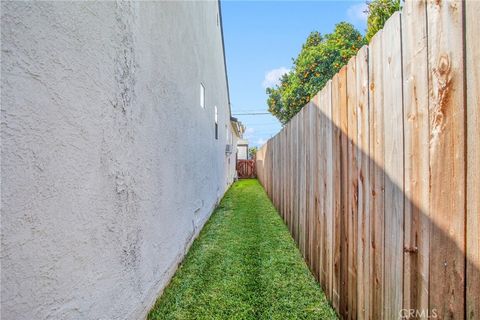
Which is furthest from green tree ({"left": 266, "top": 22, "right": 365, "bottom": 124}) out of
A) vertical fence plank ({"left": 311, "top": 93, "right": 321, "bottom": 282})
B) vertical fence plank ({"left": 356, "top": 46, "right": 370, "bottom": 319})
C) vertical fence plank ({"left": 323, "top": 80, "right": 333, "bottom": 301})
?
vertical fence plank ({"left": 356, "top": 46, "right": 370, "bottom": 319})

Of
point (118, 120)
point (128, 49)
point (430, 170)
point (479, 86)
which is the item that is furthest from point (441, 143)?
point (128, 49)

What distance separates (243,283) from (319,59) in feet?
54.9

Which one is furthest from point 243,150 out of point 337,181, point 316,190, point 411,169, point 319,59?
point 411,169

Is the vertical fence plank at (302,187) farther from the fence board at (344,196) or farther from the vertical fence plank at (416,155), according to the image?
the vertical fence plank at (416,155)

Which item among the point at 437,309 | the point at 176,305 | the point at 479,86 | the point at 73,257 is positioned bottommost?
the point at 176,305

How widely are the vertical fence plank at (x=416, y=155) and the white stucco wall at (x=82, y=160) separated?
160 cm

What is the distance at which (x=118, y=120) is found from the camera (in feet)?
6.16

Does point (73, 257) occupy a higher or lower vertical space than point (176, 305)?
higher

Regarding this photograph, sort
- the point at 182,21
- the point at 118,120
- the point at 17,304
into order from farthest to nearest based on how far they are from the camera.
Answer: the point at 182,21 → the point at 118,120 → the point at 17,304

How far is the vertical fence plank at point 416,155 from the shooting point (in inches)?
46.6

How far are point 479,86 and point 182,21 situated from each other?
3.88 m

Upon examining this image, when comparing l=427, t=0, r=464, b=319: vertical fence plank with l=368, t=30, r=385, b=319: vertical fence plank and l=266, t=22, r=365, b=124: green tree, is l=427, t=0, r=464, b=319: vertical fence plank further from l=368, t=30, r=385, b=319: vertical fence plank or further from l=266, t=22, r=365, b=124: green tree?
l=266, t=22, r=365, b=124: green tree

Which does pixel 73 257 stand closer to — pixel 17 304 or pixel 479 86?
pixel 17 304

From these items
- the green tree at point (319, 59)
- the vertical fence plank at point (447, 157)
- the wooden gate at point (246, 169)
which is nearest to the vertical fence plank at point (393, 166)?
the vertical fence plank at point (447, 157)
